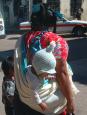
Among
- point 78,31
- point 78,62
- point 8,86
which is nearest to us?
point 8,86

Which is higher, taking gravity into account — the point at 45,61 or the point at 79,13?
the point at 45,61

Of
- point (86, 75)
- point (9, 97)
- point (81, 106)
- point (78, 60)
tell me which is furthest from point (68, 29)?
point (9, 97)

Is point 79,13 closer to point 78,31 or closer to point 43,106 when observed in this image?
point 78,31

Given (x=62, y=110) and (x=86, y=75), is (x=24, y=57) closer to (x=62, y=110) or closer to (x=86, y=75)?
(x=62, y=110)

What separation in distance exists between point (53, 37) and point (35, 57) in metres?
0.25

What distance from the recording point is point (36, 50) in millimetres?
3867

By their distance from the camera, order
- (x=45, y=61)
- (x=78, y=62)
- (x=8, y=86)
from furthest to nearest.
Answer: (x=78, y=62), (x=8, y=86), (x=45, y=61)

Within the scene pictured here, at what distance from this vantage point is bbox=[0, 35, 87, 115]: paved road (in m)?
8.94

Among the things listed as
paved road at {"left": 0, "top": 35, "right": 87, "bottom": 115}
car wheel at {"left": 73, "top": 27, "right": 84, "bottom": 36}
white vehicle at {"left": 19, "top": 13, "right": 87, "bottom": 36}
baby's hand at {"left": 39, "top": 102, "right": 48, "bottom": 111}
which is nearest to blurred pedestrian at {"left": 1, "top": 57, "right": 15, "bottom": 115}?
A: baby's hand at {"left": 39, "top": 102, "right": 48, "bottom": 111}

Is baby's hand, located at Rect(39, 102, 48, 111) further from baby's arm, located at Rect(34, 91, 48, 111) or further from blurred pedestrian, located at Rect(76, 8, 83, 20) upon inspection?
blurred pedestrian, located at Rect(76, 8, 83, 20)

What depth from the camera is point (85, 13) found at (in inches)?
1267

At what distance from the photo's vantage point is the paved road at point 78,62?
894 centimetres

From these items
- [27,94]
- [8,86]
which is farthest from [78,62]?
[27,94]

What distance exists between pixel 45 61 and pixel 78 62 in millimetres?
11318
